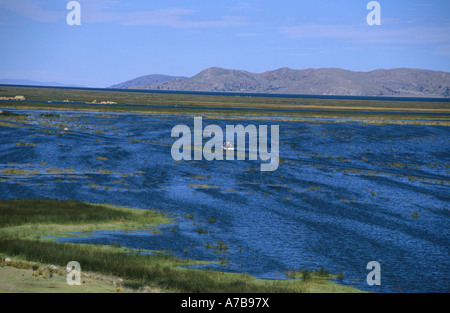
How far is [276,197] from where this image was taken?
40.8 metres

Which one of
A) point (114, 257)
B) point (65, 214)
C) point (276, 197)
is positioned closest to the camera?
point (114, 257)

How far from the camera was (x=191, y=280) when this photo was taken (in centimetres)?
2052

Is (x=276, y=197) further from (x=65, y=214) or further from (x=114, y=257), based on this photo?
(x=114, y=257)

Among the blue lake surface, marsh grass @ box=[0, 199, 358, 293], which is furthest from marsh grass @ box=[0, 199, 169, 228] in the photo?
the blue lake surface

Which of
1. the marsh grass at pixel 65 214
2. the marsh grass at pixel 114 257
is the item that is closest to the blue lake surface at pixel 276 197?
the marsh grass at pixel 114 257

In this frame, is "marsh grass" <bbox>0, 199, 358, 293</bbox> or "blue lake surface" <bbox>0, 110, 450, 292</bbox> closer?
"marsh grass" <bbox>0, 199, 358, 293</bbox>

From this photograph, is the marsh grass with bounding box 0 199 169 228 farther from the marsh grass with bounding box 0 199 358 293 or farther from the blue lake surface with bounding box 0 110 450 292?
the blue lake surface with bounding box 0 110 450 292

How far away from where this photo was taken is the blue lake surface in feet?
83.3

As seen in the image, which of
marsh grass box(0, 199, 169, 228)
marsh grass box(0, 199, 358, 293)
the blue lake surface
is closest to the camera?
marsh grass box(0, 199, 358, 293)

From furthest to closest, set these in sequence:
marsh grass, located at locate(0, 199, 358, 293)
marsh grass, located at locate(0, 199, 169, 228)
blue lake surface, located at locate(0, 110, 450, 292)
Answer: marsh grass, located at locate(0, 199, 169, 228) < blue lake surface, located at locate(0, 110, 450, 292) < marsh grass, located at locate(0, 199, 358, 293)

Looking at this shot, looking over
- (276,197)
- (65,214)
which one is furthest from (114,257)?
(276,197)

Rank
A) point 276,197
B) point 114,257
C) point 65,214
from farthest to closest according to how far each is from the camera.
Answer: point 276,197, point 65,214, point 114,257

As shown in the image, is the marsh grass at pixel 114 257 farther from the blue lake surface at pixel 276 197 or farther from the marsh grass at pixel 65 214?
the blue lake surface at pixel 276 197

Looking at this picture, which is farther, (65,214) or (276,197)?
(276,197)
